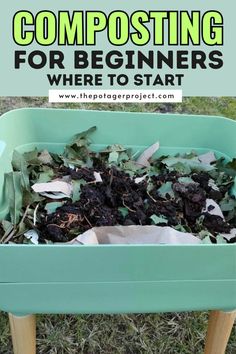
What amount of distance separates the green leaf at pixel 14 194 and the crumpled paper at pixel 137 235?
18 centimetres

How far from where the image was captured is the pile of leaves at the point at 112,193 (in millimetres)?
1094

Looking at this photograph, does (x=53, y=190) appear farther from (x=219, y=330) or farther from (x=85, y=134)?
(x=219, y=330)

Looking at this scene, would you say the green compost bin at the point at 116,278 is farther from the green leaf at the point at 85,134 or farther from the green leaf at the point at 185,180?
the green leaf at the point at 85,134

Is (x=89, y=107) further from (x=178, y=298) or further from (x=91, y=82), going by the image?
(x=178, y=298)

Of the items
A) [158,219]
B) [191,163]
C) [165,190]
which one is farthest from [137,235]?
[191,163]

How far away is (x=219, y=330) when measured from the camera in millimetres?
1089

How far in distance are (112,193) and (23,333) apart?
37 centimetres

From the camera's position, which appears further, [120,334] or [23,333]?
[120,334]

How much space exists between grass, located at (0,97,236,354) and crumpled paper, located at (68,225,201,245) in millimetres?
429

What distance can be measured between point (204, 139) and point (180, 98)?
0.93 metres

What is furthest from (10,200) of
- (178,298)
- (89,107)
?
(89,107)

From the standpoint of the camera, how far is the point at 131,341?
4.39ft

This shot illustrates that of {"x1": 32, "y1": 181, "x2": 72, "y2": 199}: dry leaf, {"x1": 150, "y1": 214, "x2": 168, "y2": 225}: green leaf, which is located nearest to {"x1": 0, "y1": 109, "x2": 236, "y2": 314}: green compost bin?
{"x1": 150, "y1": 214, "x2": 168, "y2": 225}: green leaf

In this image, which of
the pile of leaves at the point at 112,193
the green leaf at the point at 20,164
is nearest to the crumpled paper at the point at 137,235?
the pile of leaves at the point at 112,193
